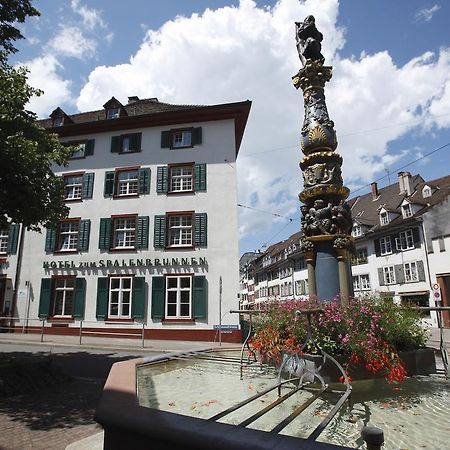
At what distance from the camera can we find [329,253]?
7.38 meters

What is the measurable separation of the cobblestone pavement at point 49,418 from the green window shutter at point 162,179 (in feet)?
46.0

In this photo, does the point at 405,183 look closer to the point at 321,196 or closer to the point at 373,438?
the point at 321,196

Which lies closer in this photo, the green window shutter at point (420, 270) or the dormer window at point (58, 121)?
the dormer window at point (58, 121)

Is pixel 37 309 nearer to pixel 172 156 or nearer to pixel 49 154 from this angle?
pixel 172 156

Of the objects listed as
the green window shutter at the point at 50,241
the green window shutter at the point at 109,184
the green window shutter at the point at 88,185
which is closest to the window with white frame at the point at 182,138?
the green window shutter at the point at 109,184

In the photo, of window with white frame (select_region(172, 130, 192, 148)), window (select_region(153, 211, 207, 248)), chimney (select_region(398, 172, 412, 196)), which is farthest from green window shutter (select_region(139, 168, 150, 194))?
chimney (select_region(398, 172, 412, 196))

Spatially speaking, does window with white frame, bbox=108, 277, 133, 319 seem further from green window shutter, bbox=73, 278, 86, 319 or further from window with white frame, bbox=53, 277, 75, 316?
window with white frame, bbox=53, 277, 75, 316

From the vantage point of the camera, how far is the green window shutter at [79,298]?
19672 millimetres

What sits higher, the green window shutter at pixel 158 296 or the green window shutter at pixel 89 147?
the green window shutter at pixel 89 147

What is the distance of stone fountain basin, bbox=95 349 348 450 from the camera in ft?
5.35

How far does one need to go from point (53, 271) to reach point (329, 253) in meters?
18.0

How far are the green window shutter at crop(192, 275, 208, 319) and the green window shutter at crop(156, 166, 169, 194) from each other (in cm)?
563

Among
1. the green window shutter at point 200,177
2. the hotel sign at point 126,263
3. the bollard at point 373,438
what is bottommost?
the bollard at point 373,438

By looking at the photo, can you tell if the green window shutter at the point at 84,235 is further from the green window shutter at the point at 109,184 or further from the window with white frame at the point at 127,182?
the window with white frame at the point at 127,182
